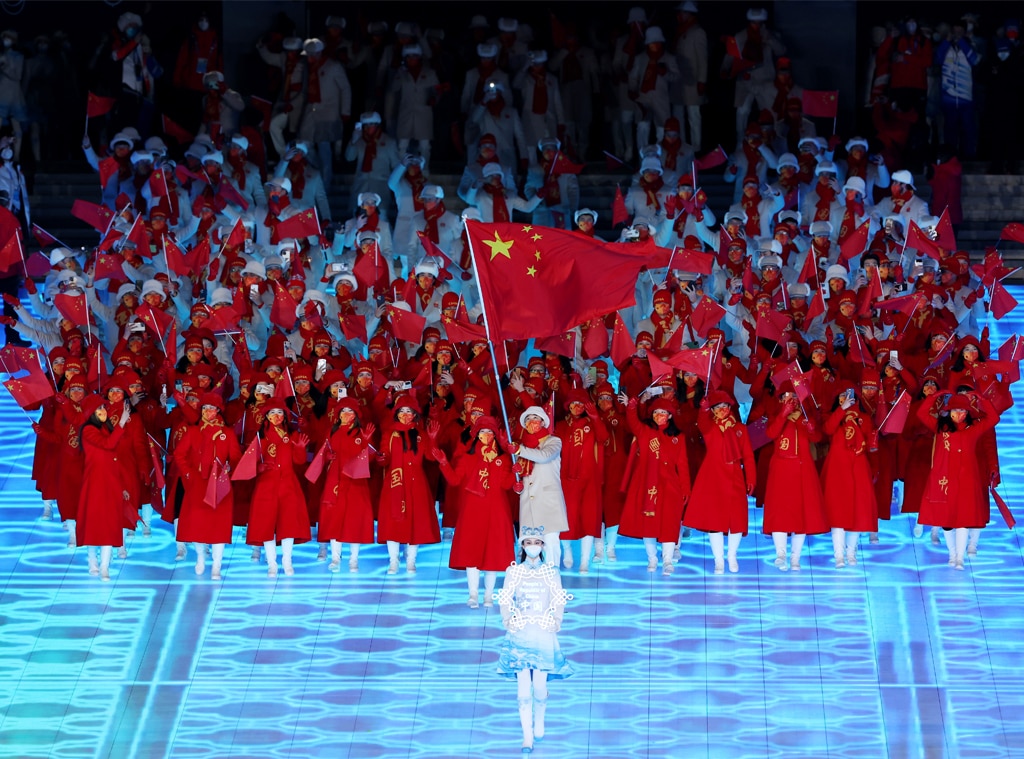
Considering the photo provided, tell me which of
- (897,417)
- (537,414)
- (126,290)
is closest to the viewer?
(537,414)

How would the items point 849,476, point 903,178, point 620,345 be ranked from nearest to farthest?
point 849,476, point 620,345, point 903,178

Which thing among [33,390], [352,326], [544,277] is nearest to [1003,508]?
[544,277]

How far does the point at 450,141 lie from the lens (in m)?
27.7

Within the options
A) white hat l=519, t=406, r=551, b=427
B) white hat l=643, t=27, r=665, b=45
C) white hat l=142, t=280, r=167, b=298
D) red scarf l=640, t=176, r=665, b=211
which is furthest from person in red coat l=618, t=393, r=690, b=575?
white hat l=643, t=27, r=665, b=45

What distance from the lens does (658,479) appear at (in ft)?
58.7

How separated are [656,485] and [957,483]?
2.36m

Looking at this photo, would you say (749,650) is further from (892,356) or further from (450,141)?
(450,141)

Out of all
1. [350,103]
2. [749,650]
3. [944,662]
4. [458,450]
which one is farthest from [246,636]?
[350,103]

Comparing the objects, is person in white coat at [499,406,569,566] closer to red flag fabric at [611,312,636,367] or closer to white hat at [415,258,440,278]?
red flag fabric at [611,312,636,367]

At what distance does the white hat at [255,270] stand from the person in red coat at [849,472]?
587 centimetres

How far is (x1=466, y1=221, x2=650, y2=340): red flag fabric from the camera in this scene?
1716 cm

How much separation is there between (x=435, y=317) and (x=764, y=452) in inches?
146

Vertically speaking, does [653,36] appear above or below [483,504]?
above

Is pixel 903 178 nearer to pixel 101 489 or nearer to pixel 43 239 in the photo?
pixel 43 239
